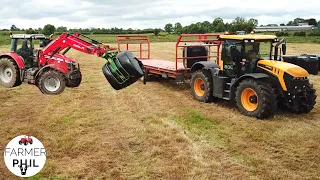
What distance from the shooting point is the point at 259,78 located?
948 cm

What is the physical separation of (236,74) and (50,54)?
538 cm

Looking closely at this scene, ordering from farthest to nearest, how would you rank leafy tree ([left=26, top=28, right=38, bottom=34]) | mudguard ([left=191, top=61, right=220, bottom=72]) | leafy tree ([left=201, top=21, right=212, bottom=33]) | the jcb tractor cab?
leafy tree ([left=201, top=21, right=212, bottom=33])
mudguard ([left=191, top=61, right=220, bottom=72])
the jcb tractor cab
leafy tree ([left=26, top=28, right=38, bottom=34])

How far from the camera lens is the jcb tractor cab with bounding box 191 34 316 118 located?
9422 millimetres

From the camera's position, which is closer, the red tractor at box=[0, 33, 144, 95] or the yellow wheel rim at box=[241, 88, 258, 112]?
the red tractor at box=[0, 33, 144, 95]

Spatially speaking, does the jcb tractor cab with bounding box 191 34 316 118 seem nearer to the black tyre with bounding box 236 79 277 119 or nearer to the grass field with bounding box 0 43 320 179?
the black tyre with bounding box 236 79 277 119

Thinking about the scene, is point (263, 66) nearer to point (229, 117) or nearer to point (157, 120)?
point (229, 117)

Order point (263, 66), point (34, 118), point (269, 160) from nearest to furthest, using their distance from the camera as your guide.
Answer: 1. point (269, 160)
2. point (34, 118)
3. point (263, 66)

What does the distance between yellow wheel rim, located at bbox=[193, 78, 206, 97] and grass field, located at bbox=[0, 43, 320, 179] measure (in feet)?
A: 1.65

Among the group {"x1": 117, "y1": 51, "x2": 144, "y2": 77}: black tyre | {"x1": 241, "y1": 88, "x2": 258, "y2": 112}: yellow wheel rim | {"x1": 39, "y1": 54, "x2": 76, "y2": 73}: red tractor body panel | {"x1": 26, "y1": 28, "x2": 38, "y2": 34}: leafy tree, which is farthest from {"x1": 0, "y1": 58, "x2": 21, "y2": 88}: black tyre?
{"x1": 241, "y1": 88, "x2": 258, "y2": 112}: yellow wheel rim

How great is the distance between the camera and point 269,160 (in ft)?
22.3

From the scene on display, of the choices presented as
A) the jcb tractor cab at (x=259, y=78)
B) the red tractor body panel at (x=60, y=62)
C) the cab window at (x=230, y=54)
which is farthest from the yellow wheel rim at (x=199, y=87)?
the red tractor body panel at (x=60, y=62)

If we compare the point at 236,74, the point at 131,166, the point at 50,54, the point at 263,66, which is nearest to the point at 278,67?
the point at 263,66

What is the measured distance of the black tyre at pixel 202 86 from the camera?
1115cm

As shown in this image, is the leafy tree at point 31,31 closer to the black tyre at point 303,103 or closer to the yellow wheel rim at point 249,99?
the yellow wheel rim at point 249,99
